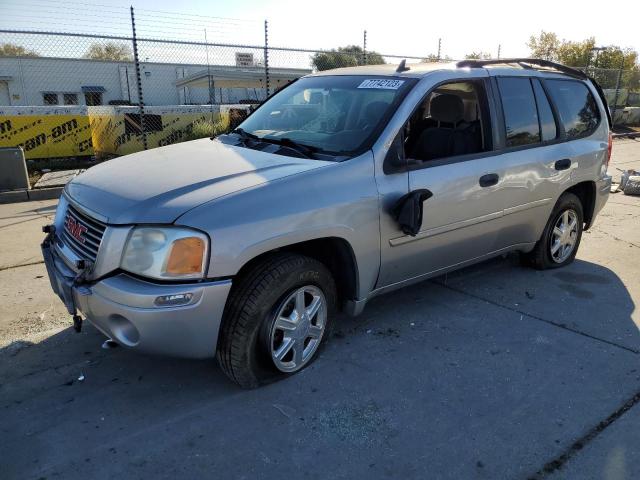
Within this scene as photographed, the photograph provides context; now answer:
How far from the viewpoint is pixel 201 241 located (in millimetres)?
2635

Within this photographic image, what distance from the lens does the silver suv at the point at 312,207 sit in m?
2.69

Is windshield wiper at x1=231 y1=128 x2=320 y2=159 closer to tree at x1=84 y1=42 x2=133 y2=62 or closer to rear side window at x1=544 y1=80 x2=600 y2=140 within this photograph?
rear side window at x1=544 y1=80 x2=600 y2=140

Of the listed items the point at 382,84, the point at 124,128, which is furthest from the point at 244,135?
the point at 124,128

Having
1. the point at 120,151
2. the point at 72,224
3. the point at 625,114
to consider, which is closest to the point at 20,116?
the point at 120,151

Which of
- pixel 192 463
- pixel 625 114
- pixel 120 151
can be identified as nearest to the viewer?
pixel 192 463

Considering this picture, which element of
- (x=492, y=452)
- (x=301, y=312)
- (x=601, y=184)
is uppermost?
(x=601, y=184)

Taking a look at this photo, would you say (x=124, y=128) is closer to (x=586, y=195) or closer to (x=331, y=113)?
(x=331, y=113)

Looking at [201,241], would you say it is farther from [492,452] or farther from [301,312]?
[492,452]

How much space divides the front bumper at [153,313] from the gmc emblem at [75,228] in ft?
0.89

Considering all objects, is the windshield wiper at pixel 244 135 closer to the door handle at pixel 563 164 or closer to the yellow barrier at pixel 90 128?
A: the door handle at pixel 563 164

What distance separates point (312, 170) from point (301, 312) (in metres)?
0.84

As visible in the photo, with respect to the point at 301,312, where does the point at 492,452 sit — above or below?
below

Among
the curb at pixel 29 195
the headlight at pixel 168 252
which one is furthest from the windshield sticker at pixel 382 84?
the curb at pixel 29 195

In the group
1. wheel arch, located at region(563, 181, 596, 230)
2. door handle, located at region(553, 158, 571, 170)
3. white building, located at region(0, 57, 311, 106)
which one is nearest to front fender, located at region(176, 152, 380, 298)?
door handle, located at region(553, 158, 571, 170)
